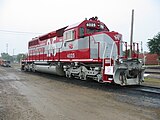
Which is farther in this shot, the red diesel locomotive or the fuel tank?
the fuel tank

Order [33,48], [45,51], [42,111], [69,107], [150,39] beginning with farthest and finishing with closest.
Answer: [150,39] < [33,48] < [45,51] < [69,107] < [42,111]

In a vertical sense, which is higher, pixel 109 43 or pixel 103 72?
pixel 109 43

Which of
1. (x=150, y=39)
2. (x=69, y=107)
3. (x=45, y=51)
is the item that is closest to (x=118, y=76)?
(x=69, y=107)

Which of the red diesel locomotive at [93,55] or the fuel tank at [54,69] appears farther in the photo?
the fuel tank at [54,69]

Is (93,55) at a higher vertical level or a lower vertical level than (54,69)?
higher

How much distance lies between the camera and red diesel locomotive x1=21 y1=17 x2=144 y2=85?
11.4 metres

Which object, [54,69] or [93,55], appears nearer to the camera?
[93,55]

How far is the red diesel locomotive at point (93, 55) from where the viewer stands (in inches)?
448

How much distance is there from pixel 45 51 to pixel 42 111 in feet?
46.0

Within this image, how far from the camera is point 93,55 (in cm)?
1294

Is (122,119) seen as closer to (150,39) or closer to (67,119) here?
(67,119)

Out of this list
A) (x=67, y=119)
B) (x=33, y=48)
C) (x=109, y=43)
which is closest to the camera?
(x=67, y=119)

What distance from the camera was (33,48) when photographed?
81.7 ft

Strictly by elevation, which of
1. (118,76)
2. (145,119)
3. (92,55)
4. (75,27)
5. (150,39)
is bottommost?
(145,119)
